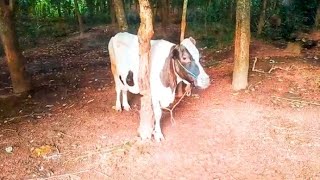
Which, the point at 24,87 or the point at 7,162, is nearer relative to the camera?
the point at 7,162

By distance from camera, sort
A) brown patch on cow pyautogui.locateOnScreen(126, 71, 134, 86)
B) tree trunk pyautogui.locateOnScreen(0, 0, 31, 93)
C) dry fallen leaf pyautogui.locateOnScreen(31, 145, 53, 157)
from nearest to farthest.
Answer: dry fallen leaf pyautogui.locateOnScreen(31, 145, 53, 157), brown patch on cow pyautogui.locateOnScreen(126, 71, 134, 86), tree trunk pyautogui.locateOnScreen(0, 0, 31, 93)

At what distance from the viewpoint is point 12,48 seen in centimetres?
871

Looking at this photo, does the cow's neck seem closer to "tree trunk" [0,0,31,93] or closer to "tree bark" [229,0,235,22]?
"tree trunk" [0,0,31,93]

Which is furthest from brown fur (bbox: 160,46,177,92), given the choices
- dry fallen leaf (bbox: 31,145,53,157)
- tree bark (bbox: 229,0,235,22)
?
tree bark (bbox: 229,0,235,22)

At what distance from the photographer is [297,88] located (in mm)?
7926

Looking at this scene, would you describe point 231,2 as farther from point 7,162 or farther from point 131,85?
point 7,162

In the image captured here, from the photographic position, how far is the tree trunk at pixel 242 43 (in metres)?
7.52

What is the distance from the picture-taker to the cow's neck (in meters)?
5.89

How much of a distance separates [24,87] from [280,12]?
11.1 metres

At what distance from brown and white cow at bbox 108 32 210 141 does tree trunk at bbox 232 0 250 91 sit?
2.16 metres

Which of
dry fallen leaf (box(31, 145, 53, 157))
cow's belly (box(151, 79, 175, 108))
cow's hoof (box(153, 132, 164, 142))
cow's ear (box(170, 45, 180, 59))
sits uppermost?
cow's ear (box(170, 45, 180, 59))

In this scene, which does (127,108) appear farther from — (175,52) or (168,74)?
(175,52)

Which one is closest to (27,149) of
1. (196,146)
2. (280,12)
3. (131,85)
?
(131,85)

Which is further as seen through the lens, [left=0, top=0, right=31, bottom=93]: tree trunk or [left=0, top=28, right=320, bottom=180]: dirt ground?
[left=0, top=0, right=31, bottom=93]: tree trunk
